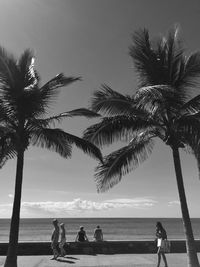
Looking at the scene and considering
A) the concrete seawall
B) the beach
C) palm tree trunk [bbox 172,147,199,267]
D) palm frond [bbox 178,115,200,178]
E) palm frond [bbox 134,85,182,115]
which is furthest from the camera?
the concrete seawall

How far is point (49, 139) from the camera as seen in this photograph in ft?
37.9

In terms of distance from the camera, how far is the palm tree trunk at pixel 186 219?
10.2 m

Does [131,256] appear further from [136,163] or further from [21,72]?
[21,72]

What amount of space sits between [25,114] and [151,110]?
12.5ft

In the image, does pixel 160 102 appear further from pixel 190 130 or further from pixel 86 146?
pixel 86 146

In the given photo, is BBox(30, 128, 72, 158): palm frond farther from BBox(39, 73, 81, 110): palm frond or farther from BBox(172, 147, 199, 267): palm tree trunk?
BBox(172, 147, 199, 267): palm tree trunk

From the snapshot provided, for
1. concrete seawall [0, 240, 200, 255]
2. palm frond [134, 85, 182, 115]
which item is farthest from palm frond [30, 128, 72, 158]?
concrete seawall [0, 240, 200, 255]

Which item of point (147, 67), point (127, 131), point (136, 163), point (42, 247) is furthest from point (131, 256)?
point (147, 67)

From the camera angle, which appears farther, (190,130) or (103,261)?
(103,261)

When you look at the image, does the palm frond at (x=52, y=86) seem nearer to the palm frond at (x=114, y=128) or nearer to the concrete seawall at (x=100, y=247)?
the palm frond at (x=114, y=128)

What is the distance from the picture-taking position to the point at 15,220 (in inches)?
415

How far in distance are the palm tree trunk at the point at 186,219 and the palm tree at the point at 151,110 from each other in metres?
0.03

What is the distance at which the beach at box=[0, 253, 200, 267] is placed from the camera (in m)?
12.4

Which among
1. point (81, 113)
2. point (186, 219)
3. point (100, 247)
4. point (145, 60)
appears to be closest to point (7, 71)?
point (81, 113)
